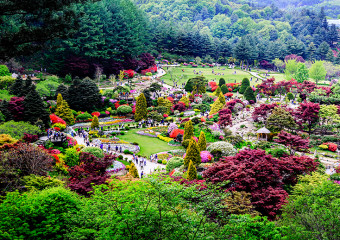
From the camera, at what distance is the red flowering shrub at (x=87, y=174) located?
17.9m

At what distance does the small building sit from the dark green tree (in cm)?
2293

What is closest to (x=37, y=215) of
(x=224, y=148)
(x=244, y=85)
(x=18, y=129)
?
(x=18, y=129)

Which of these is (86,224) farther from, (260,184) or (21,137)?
(21,137)

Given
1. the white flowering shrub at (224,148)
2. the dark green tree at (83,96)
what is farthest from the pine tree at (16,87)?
the white flowering shrub at (224,148)

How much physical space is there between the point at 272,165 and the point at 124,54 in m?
52.4

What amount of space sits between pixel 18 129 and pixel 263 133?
85.3 feet

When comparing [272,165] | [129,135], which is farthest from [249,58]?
[272,165]

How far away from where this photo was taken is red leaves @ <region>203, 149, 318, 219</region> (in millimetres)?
17609

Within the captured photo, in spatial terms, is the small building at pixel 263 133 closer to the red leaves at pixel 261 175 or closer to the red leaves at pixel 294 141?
the red leaves at pixel 294 141

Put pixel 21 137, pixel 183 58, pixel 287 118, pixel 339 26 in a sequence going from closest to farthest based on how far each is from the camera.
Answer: pixel 21 137 → pixel 287 118 → pixel 183 58 → pixel 339 26

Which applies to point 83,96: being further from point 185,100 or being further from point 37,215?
point 37,215

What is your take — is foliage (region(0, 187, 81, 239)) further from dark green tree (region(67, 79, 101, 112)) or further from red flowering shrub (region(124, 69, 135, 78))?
red flowering shrub (region(124, 69, 135, 78))

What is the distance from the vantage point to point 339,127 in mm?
35219

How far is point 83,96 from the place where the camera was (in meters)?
41.8
